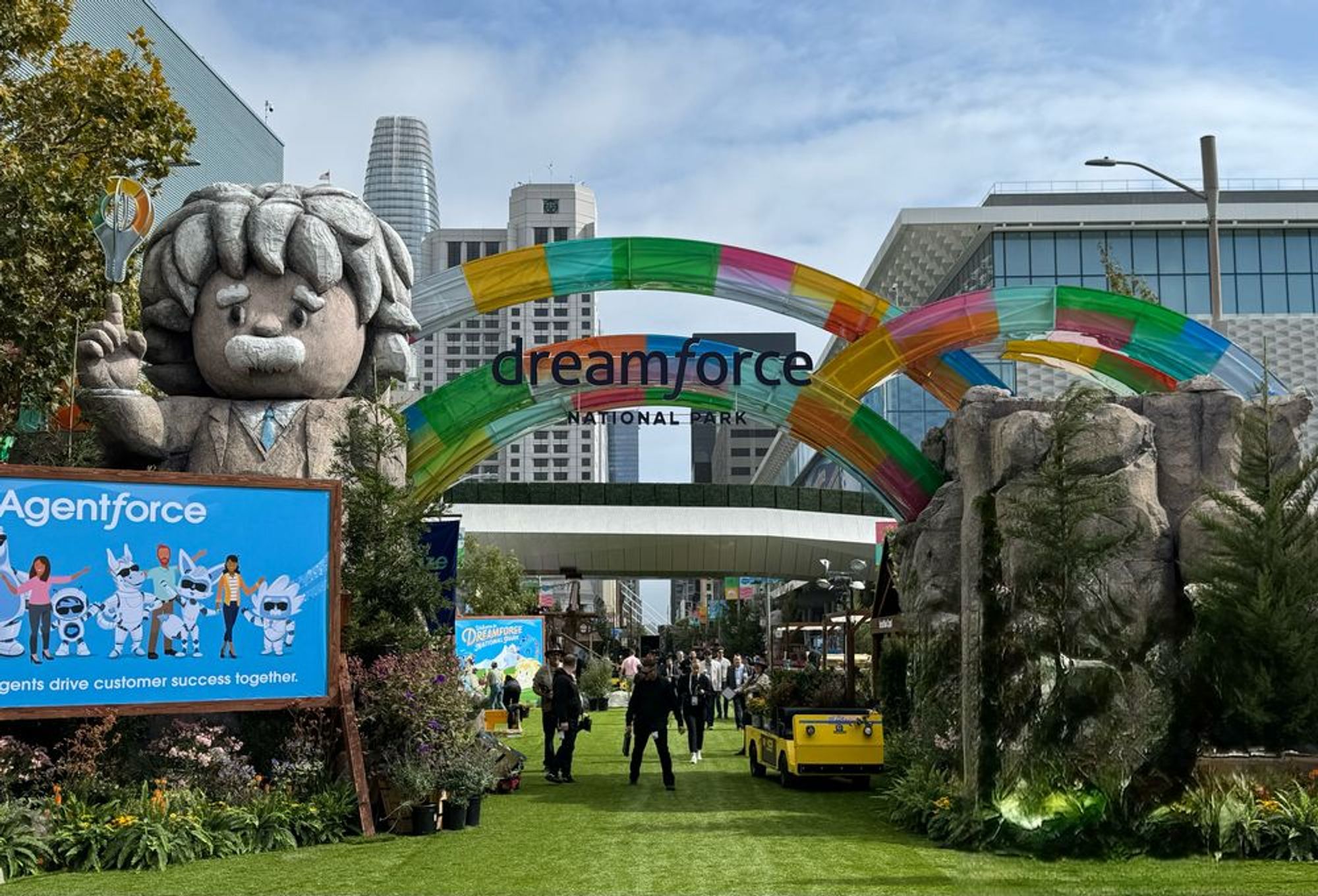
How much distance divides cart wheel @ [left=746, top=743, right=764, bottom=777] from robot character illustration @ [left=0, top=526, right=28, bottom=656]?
31.1ft

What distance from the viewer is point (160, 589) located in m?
10.9

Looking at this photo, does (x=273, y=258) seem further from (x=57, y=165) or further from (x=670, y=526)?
(x=670, y=526)

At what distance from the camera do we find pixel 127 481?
35.6ft

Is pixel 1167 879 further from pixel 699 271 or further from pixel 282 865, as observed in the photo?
pixel 699 271

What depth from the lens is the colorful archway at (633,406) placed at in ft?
51.1

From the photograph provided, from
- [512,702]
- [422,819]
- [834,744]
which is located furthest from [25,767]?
[512,702]

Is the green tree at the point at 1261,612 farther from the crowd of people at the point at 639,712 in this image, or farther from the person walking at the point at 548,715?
the person walking at the point at 548,715

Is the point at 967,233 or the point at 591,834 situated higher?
the point at 967,233

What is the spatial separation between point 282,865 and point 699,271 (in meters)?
8.31

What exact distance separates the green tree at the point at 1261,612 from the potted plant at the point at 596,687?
72.9 feet

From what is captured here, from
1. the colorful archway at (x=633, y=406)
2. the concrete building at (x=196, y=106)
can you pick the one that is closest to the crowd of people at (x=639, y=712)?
the colorful archway at (x=633, y=406)

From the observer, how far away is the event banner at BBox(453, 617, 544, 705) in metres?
27.1

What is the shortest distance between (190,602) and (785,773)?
7.54m

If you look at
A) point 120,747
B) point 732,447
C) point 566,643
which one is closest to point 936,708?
point 120,747
